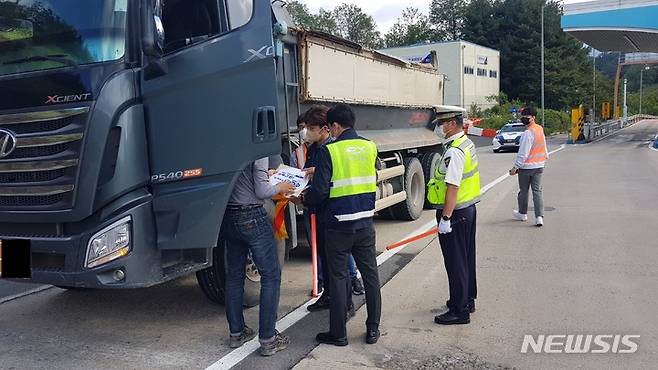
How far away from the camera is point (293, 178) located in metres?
4.75

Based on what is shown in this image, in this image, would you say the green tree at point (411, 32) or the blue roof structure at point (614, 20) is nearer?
the blue roof structure at point (614, 20)

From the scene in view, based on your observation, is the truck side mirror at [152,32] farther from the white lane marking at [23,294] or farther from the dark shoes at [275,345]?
the white lane marking at [23,294]

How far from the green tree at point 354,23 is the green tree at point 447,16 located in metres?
7.97

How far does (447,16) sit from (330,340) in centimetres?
Result: 8189

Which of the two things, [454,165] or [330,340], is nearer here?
[330,340]

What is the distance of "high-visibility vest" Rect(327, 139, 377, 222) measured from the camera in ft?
14.7

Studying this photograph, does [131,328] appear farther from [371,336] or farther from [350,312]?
[371,336]

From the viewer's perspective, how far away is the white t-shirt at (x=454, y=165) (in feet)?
16.0

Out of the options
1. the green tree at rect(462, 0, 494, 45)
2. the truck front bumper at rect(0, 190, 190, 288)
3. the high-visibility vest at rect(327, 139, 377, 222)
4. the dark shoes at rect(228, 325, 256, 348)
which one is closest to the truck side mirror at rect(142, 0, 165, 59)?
the truck front bumper at rect(0, 190, 190, 288)

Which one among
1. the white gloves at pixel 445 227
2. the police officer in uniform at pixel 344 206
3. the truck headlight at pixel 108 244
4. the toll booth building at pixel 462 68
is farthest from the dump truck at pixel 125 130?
the toll booth building at pixel 462 68

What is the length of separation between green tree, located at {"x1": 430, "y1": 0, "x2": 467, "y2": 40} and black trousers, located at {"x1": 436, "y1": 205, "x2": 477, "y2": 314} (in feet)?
257

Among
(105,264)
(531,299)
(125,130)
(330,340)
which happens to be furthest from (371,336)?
(125,130)

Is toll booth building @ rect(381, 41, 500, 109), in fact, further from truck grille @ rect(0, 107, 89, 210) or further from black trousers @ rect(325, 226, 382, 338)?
truck grille @ rect(0, 107, 89, 210)

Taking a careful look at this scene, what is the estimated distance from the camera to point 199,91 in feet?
14.3
